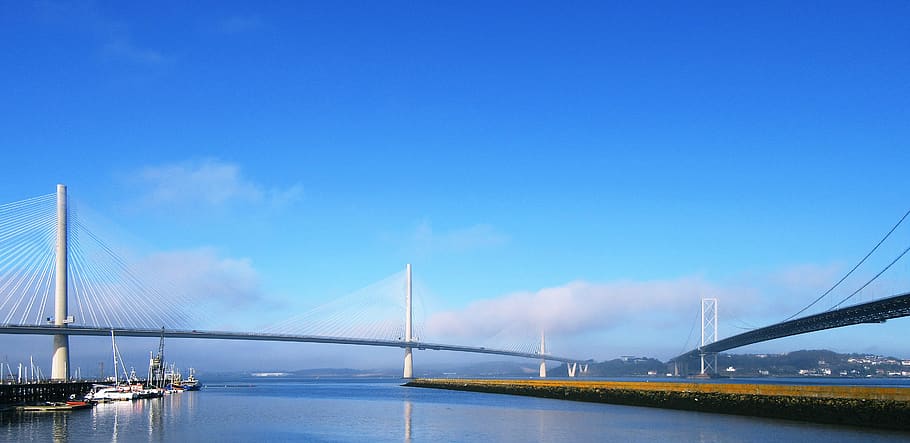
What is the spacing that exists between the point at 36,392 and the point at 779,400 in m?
43.7

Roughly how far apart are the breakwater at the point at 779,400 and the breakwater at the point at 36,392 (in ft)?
110

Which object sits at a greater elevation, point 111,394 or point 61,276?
point 61,276

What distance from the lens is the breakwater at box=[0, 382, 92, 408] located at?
160ft

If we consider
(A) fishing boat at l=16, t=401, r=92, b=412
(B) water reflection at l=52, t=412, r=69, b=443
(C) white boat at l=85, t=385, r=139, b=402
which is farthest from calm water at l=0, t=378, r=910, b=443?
(C) white boat at l=85, t=385, r=139, b=402

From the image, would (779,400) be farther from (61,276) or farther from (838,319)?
(61,276)

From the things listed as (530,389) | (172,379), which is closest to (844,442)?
(530,389)

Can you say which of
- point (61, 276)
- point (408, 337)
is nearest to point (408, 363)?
point (408, 337)

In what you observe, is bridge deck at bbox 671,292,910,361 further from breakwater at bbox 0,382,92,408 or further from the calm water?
breakwater at bbox 0,382,92,408

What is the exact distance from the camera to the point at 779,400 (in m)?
32.8

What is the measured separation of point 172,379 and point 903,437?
7917 centimetres

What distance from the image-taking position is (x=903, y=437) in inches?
947

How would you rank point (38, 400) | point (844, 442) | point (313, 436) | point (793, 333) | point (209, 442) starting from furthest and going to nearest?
point (793, 333) < point (38, 400) < point (313, 436) < point (209, 442) < point (844, 442)

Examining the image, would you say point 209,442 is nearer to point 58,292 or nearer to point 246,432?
point 246,432

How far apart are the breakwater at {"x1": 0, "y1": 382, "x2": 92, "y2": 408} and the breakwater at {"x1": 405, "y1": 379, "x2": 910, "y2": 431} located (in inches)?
1317
